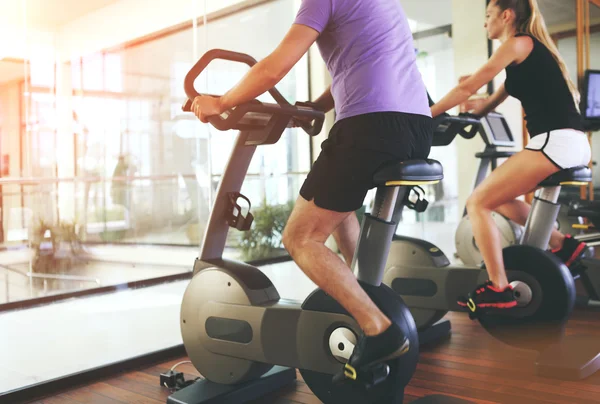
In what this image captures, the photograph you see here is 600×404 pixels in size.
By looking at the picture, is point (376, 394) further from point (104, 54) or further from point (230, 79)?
point (230, 79)

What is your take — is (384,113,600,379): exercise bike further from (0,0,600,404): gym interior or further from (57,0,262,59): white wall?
(57,0,262,59): white wall

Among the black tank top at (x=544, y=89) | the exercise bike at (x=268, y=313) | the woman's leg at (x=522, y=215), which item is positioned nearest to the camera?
the exercise bike at (x=268, y=313)

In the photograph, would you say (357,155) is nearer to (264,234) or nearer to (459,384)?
(459,384)

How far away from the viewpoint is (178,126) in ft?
10.3

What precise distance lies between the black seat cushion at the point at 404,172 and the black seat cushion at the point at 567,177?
1296 millimetres

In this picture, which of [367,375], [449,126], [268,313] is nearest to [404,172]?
[367,375]

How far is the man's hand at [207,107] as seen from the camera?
6.29ft

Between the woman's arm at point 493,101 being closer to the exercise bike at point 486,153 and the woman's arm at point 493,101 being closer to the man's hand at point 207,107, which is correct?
the exercise bike at point 486,153

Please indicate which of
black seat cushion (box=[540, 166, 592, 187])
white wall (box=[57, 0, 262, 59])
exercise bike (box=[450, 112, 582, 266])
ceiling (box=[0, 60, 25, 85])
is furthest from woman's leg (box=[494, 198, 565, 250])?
ceiling (box=[0, 60, 25, 85])

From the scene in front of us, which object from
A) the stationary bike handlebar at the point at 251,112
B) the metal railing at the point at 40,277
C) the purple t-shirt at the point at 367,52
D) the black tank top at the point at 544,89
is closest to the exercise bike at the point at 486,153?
the black tank top at the point at 544,89

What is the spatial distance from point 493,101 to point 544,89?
33 centimetres

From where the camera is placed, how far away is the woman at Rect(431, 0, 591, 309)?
9.02 feet

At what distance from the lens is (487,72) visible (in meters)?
2.59

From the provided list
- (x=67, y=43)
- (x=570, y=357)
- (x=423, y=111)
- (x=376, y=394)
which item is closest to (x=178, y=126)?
(x=67, y=43)
